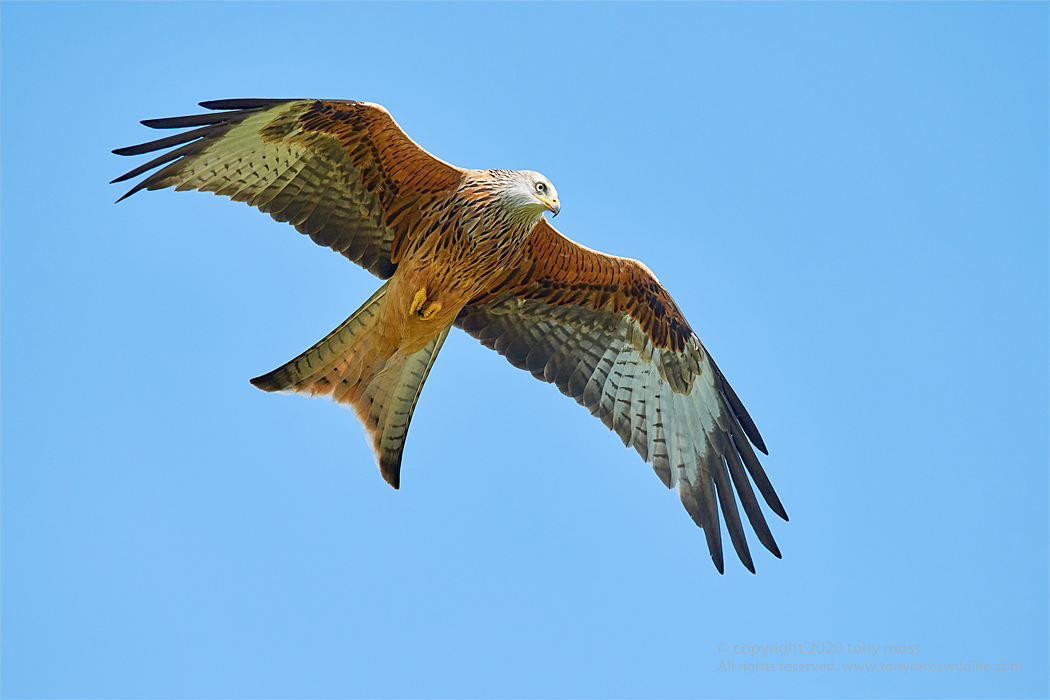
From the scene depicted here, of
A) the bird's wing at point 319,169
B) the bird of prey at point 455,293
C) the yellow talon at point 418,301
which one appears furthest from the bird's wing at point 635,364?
the bird's wing at point 319,169

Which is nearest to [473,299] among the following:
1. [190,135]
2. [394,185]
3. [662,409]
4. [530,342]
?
[530,342]

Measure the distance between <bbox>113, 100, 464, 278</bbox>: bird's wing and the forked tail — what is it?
19.8 inches

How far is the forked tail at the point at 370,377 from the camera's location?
7664mm

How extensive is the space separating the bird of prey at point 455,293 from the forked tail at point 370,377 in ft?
0.04

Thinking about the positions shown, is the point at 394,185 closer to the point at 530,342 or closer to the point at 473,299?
the point at 473,299

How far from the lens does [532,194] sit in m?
7.28

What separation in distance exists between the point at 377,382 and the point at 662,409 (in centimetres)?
252

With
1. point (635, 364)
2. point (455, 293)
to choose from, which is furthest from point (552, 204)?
point (635, 364)

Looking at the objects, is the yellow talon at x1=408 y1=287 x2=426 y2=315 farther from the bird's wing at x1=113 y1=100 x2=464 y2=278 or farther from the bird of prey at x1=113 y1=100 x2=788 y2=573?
the bird's wing at x1=113 y1=100 x2=464 y2=278

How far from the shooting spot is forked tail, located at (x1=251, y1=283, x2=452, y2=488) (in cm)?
766

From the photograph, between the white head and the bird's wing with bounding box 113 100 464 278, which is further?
the white head

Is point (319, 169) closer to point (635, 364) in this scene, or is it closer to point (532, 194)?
point (532, 194)

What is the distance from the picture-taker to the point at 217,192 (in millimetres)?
7375

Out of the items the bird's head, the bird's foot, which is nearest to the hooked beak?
the bird's head
